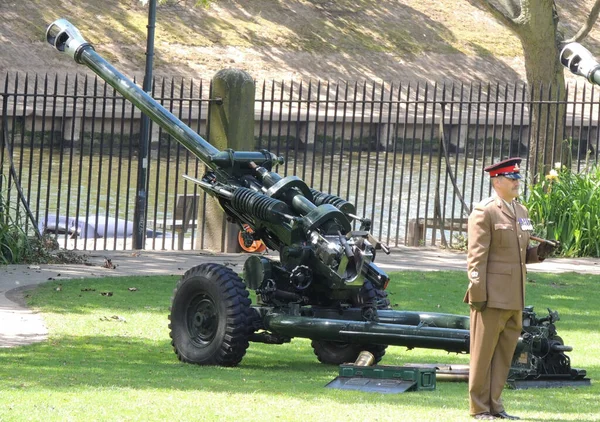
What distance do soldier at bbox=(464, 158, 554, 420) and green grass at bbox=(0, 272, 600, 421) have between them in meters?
0.26

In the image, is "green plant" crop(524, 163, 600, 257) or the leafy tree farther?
the leafy tree

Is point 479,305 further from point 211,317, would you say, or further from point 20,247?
point 20,247

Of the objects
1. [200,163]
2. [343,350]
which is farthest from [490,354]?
[200,163]

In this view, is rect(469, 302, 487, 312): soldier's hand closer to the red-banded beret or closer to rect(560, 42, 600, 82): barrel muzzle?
the red-banded beret

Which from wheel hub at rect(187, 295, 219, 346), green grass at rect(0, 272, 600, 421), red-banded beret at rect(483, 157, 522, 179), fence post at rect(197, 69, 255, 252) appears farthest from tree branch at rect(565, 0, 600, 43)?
red-banded beret at rect(483, 157, 522, 179)

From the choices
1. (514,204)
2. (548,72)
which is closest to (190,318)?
(514,204)

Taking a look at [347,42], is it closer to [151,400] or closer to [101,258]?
[101,258]

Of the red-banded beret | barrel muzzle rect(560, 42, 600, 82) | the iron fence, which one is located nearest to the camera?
the red-banded beret

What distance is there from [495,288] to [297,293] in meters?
2.58

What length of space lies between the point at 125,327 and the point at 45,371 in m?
2.40

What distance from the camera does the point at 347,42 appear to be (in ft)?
160

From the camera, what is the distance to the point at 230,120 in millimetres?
17531

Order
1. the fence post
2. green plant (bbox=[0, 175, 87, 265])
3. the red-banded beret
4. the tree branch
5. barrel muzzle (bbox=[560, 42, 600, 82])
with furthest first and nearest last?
the tree branch, the fence post, green plant (bbox=[0, 175, 87, 265]), barrel muzzle (bbox=[560, 42, 600, 82]), the red-banded beret

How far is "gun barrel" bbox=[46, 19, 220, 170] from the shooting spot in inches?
447
